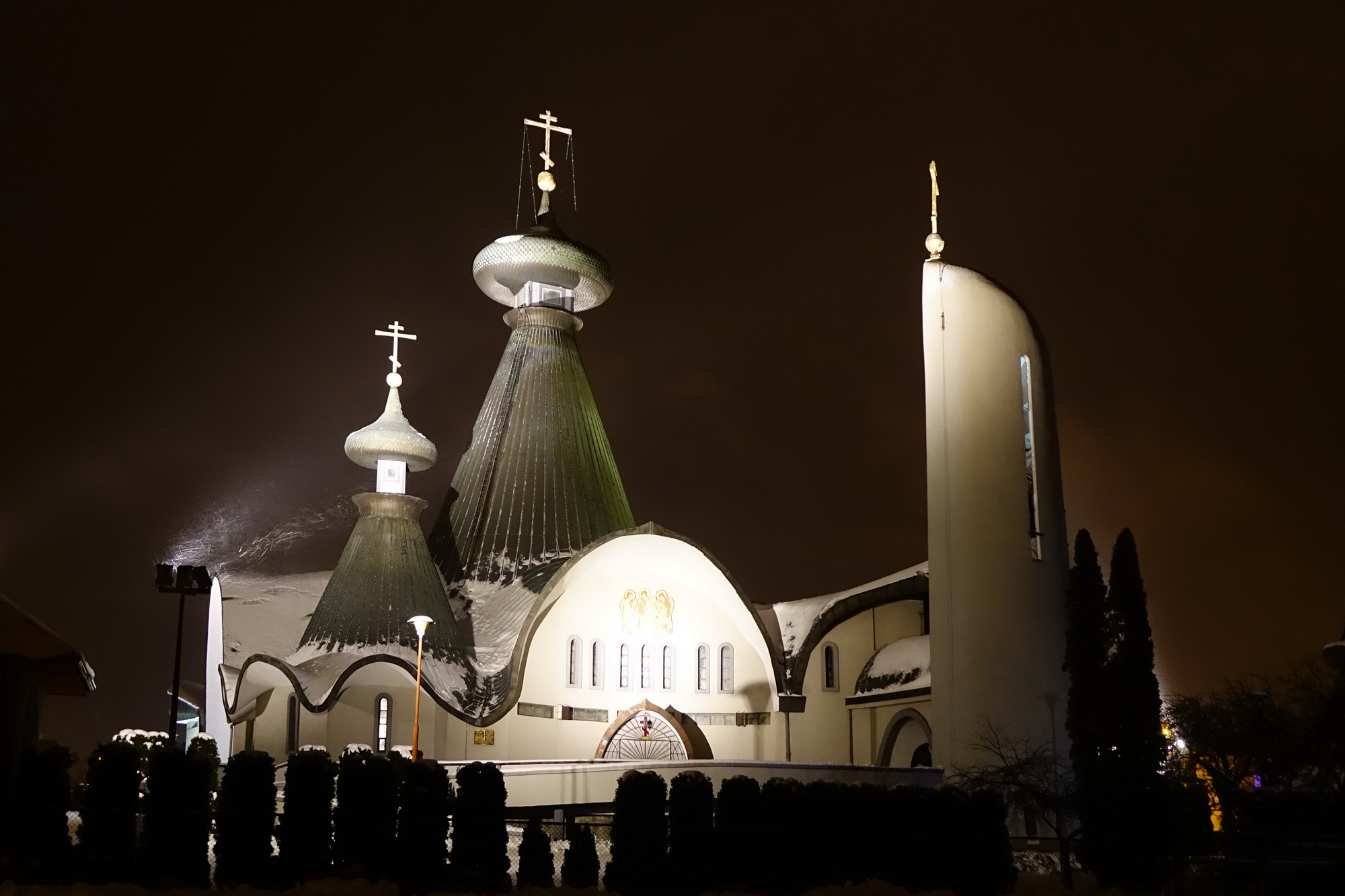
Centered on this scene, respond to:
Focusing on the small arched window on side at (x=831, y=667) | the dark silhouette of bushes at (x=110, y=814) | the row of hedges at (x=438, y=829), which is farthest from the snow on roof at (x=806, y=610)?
the dark silhouette of bushes at (x=110, y=814)

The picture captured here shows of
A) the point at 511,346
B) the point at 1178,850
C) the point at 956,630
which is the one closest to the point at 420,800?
the point at 1178,850

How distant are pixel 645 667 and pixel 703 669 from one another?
1197 mm

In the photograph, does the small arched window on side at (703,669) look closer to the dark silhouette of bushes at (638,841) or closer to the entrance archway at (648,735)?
the entrance archway at (648,735)

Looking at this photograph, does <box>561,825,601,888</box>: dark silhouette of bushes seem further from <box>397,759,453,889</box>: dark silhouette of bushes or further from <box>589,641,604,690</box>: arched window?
<box>589,641,604,690</box>: arched window

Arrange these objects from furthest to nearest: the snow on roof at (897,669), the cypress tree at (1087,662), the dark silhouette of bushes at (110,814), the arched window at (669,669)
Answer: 1. the arched window at (669,669)
2. the snow on roof at (897,669)
3. the cypress tree at (1087,662)
4. the dark silhouette of bushes at (110,814)

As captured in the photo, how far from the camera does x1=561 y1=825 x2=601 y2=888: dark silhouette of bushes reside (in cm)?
1067

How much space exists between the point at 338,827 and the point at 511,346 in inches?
680

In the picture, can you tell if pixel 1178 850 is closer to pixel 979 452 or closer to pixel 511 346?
pixel 979 452

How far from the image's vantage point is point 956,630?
56.2ft

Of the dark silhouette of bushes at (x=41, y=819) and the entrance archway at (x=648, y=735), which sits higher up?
the entrance archway at (x=648, y=735)

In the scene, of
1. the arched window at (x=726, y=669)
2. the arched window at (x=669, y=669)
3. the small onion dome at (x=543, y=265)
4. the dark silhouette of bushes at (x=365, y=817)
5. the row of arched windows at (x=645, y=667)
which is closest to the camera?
the dark silhouette of bushes at (x=365, y=817)

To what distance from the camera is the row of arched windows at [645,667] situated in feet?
74.1

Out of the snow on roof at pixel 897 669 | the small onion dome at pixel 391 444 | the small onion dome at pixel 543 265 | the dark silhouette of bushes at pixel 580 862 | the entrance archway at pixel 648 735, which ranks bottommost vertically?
the dark silhouette of bushes at pixel 580 862

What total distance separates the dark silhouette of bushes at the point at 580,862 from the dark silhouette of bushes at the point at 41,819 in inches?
150
